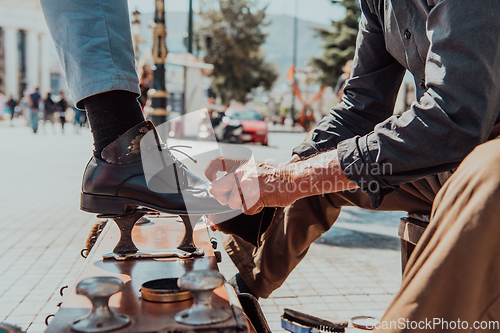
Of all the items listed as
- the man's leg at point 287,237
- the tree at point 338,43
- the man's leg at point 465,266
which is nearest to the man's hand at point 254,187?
the man's leg at point 287,237

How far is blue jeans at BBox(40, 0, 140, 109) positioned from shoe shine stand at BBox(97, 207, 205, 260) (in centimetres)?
42

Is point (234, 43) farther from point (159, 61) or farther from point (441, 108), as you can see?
point (441, 108)

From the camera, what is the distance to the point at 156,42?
862 centimetres

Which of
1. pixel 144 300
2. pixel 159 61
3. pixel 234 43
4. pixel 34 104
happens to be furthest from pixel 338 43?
pixel 144 300

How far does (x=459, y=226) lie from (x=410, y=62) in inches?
32.0

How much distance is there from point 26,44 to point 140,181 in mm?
64105

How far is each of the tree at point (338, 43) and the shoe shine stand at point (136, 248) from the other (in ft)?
114

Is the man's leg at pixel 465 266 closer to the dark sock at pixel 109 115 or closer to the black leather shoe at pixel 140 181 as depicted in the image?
the black leather shoe at pixel 140 181

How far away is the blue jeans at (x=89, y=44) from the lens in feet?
4.83

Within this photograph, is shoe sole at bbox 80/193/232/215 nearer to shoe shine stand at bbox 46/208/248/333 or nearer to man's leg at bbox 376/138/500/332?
shoe shine stand at bbox 46/208/248/333

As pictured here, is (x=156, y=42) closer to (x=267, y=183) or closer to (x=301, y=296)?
(x=301, y=296)

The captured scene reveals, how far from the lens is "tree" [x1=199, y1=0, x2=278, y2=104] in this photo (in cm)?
4200

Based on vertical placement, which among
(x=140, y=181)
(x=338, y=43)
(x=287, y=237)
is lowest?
(x=287, y=237)

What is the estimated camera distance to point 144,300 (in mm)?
1052
